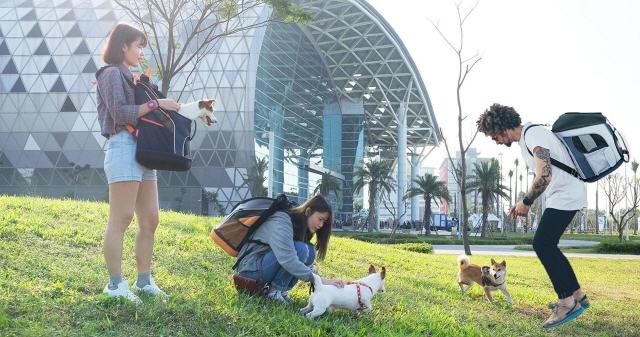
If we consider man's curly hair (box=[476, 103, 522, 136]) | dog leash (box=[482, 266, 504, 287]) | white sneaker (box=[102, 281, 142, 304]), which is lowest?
dog leash (box=[482, 266, 504, 287])

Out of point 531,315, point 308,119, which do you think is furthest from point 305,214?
point 308,119

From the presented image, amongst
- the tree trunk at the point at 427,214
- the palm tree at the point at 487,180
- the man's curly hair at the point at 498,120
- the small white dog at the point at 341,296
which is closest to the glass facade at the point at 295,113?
the tree trunk at the point at 427,214

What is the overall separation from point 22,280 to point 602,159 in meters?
5.11

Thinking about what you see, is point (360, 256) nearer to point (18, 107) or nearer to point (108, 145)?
point (108, 145)

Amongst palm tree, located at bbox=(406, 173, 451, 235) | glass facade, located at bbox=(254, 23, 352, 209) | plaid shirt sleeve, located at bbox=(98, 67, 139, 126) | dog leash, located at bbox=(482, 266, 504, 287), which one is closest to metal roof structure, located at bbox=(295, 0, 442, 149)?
glass facade, located at bbox=(254, 23, 352, 209)

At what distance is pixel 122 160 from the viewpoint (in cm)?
421

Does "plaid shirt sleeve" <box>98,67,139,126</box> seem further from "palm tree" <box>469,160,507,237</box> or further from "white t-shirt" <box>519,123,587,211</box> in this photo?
"palm tree" <box>469,160,507,237</box>

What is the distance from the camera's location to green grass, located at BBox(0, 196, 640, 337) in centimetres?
396

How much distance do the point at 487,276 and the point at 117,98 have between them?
16.0 ft

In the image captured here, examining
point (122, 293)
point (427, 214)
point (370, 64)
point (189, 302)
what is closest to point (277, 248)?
point (189, 302)

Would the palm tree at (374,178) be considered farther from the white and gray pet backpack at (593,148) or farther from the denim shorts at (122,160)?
the denim shorts at (122,160)

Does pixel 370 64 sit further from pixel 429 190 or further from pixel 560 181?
pixel 560 181

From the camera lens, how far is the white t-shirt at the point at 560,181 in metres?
4.97

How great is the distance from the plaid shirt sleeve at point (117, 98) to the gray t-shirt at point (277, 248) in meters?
1.37
